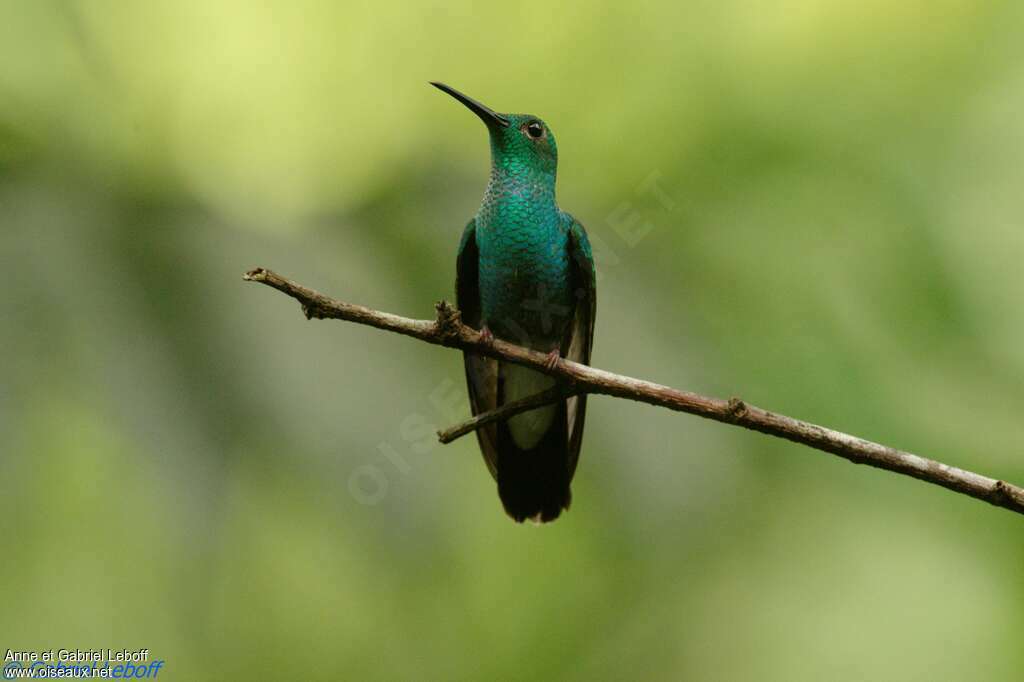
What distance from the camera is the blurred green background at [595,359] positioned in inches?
77.0

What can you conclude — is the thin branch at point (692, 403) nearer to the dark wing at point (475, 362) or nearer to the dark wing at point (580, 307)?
the dark wing at point (580, 307)

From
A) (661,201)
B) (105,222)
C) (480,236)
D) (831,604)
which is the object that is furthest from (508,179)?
(831,604)

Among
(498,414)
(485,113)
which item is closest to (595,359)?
(498,414)

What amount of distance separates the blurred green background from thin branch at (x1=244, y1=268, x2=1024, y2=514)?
0.20ft

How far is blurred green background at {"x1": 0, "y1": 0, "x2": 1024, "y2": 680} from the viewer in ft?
6.42

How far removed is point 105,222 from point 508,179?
1.73m

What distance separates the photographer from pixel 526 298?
12.0ft

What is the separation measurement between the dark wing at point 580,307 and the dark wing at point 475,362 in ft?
1.05

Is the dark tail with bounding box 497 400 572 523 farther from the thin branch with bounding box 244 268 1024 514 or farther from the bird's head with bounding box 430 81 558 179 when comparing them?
the thin branch with bounding box 244 268 1024 514

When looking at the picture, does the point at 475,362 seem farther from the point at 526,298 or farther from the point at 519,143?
the point at 519,143

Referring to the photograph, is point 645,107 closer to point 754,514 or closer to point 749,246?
point 749,246

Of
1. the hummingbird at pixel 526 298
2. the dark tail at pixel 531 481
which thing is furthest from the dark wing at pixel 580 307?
the dark tail at pixel 531 481

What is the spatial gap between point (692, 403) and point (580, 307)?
163 cm

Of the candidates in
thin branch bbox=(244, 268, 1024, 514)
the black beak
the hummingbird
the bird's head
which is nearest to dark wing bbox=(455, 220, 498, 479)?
the hummingbird
